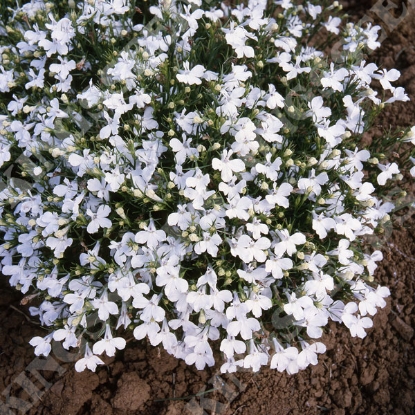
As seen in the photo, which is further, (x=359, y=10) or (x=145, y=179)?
(x=359, y=10)

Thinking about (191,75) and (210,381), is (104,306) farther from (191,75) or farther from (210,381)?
(191,75)

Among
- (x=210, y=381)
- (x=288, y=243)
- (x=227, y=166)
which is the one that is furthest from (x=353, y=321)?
(x=227, y=166)

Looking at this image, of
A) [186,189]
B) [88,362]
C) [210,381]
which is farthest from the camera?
[210,381]

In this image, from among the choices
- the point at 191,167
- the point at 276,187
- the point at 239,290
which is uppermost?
the point at 276,187

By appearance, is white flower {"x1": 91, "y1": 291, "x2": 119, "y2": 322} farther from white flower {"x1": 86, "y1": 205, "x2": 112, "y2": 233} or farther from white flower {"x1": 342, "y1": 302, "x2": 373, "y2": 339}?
white flower {"x1": 342, "y1": 302, "x2": 373, "y2": 339}

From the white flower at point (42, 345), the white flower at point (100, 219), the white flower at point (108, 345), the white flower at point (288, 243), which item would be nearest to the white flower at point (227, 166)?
the white flower at point (288, 243)

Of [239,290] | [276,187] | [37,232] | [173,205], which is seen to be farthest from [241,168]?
[37,232]

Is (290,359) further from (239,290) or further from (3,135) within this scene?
(3,135)
